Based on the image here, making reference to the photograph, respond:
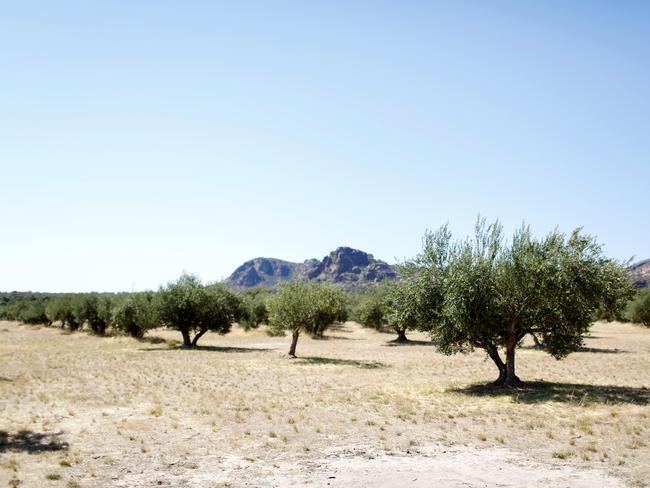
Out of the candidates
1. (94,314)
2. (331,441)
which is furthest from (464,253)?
(94,314)

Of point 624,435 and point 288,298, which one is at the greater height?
point 288,298

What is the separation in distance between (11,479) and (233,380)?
57.8 ft

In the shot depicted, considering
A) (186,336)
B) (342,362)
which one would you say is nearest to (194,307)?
(186,336)

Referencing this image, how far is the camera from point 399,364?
38500 millimetres

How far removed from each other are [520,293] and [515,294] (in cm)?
23

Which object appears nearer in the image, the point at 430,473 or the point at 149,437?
the point at 430,473

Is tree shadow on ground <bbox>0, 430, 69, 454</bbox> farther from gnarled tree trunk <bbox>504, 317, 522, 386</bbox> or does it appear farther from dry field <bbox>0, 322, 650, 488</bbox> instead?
gnarled tree trunk <bbox>504, 317, 522, 386</bbox>

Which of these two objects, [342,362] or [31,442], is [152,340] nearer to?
[342,362]

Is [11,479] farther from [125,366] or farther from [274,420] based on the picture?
[125,366]

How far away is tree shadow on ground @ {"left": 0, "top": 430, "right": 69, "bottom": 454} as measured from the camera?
49.5 feet

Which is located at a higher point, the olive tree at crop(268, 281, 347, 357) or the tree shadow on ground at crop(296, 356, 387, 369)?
the olive tree at crop(268, 281, 347, 357)

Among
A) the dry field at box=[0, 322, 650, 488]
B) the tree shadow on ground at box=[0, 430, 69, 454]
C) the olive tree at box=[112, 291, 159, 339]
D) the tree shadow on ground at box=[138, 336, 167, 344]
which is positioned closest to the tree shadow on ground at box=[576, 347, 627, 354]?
the dry field at box=[0, 322, 650, 488]

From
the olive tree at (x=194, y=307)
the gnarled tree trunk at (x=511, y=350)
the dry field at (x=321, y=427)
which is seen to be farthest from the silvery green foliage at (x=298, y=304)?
the gnarled tree trunk at (x=511, y=350)

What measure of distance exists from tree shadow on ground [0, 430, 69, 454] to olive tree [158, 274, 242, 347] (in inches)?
1374
